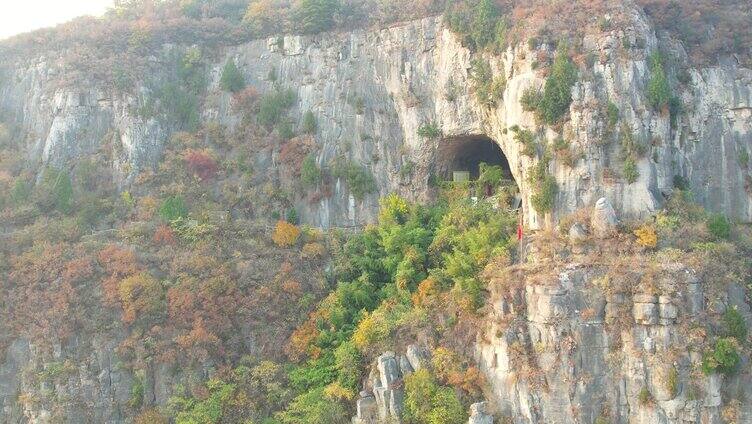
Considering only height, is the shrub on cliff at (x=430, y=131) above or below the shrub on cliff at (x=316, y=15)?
below

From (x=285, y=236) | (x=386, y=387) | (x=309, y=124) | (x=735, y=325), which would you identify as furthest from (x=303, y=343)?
(x=735, y=325)

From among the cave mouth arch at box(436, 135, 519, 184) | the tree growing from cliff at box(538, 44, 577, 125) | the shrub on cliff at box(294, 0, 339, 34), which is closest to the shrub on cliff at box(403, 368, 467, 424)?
the tree growing from cliff at box(538, 44, 577, 125)

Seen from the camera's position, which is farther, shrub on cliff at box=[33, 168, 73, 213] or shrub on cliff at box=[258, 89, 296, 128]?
shrub on cliff at box=[258, 89, 296, 128]

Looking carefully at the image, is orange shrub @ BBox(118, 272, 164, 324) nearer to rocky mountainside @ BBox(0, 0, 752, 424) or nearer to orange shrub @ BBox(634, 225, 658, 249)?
rocky mountainside @ BBox(0, 0, 752, 424)

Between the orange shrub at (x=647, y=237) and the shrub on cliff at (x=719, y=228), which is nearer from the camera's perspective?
the orange shrub at (x=647, y=237)

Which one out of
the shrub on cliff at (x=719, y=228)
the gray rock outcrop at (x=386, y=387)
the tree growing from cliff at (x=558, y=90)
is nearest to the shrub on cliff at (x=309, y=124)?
the tree growing from cliff at (x=558, y=90)

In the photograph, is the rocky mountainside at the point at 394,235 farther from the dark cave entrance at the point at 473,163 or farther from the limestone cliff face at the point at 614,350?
the dark cave entrance at the point at 473,163
